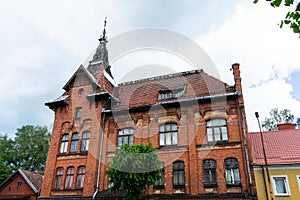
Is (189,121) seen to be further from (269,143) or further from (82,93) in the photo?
(82,93)

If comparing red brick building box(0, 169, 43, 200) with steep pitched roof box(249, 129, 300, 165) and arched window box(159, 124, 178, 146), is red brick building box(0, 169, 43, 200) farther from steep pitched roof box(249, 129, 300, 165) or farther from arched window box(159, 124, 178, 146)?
steep pitched roof box(249, 129, 300, 165)

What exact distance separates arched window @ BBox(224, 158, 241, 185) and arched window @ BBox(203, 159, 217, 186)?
2.64 feet

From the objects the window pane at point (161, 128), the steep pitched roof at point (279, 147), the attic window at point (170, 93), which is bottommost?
the steep pitched roof at point (279, 147)

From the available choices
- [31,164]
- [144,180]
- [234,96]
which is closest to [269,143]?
[234,96]

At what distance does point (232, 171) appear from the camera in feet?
52.4

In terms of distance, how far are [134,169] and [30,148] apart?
3310 centimetres

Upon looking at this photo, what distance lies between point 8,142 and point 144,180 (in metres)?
35.7

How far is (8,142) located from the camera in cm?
4084

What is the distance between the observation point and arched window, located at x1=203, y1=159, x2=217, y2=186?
1604cm

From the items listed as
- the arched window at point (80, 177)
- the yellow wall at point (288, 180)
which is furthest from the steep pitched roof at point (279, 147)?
the arched window at point (80, 177)

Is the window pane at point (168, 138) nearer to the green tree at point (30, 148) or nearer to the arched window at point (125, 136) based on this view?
the arched window at point (125, 136)

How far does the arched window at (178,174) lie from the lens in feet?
54.6

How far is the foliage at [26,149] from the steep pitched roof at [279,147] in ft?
111

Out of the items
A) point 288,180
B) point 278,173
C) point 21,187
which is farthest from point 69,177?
point 288,180
